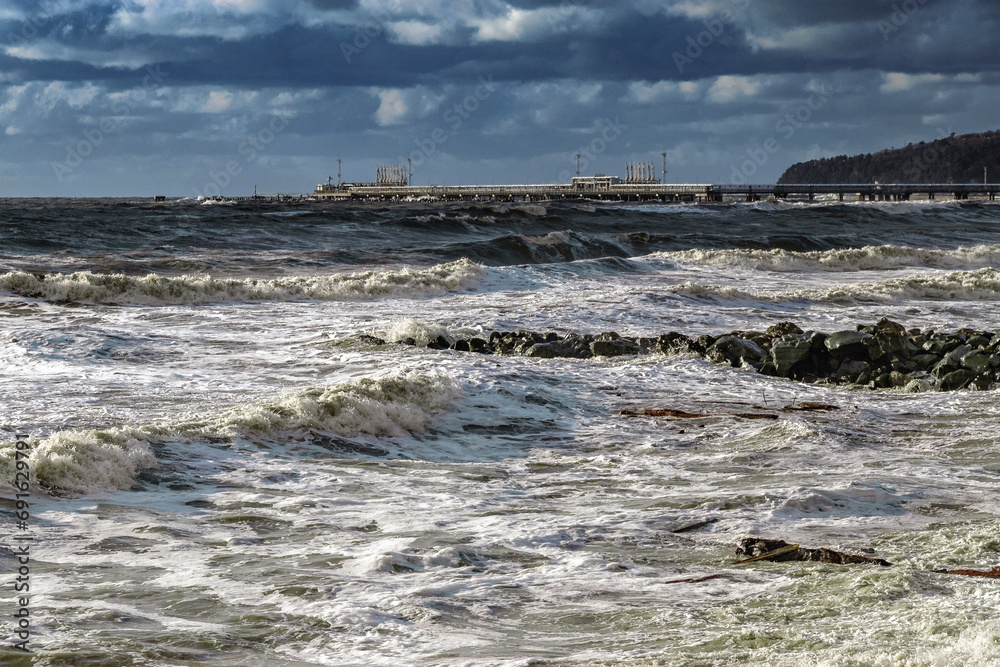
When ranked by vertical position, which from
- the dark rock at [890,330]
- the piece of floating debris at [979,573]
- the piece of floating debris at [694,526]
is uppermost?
the dark rock at [890,330]

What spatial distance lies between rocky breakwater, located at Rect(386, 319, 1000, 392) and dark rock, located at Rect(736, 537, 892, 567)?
642cm

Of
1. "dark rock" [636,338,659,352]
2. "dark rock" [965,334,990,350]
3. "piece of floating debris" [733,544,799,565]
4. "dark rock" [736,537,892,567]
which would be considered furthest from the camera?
"dark rock" [636,338,659,352]

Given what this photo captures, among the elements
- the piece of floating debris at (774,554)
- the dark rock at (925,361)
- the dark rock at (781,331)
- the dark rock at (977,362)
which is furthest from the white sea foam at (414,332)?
the piece of floating debris at (774,554)

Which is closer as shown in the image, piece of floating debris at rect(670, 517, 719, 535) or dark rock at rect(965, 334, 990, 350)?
piece of floating debris at rect(670, 517, 719, 535)

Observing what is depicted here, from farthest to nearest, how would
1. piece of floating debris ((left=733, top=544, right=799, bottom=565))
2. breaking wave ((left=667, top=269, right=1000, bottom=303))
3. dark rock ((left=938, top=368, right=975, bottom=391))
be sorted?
1. breaking wave ((left=667, top=269, right=1000, bottom=303))
2. dark rock ((left=938, top=368, right=975, bottom=391))
3. piece of floating debris ((left=733, top=544, right=799, bottom=565))

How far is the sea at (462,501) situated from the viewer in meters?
4.22

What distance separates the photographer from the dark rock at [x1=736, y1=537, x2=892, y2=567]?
511 cm

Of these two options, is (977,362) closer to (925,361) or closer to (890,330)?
(925,361)

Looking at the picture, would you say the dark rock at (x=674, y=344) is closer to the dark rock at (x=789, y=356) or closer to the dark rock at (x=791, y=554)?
the dark rock at (x=789, y=356)

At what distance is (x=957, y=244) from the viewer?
42812 millimetres

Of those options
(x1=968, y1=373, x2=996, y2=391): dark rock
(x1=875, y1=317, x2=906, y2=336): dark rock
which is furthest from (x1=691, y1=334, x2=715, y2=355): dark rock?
(x1=968, y1=373, x2=996, y2=391): dark rock

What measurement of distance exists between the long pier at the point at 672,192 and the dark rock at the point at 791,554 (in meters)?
105

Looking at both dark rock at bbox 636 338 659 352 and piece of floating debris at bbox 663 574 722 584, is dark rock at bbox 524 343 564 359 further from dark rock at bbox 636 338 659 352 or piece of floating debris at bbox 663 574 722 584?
piece of floating debris at bbox 663 574 722 584

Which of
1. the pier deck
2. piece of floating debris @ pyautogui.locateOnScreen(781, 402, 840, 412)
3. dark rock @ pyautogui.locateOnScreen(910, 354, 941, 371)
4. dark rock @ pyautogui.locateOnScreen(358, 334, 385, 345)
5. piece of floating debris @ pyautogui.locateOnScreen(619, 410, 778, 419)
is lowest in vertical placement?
piece of floating debris @ pyautogui.locateOnScreen(781, 402, 840, 412)
